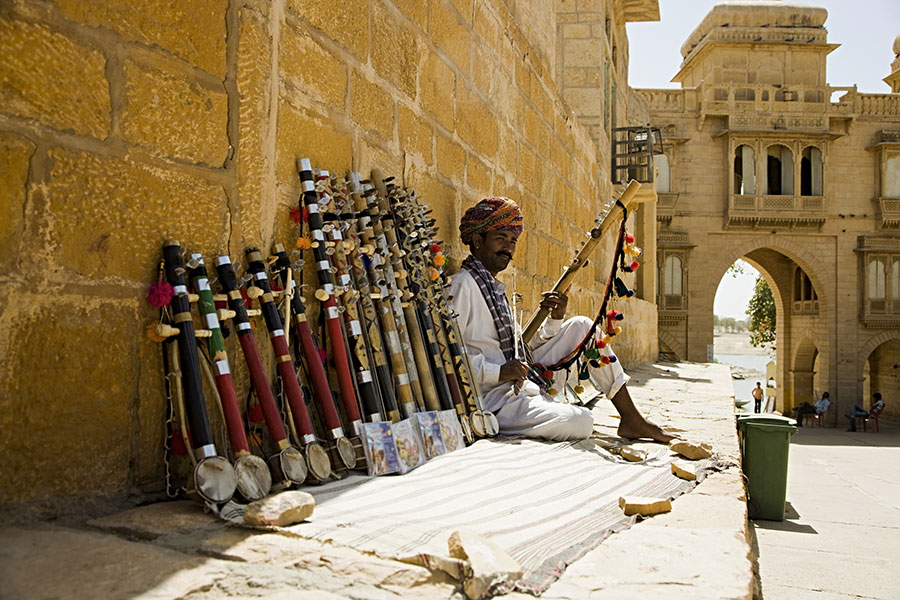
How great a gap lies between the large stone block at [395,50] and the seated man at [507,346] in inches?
31.6

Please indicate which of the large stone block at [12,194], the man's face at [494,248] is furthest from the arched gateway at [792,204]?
the large stone block at [12,194]

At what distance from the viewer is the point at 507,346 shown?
3990 mm

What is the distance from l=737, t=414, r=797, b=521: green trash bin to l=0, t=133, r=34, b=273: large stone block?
17.4ft

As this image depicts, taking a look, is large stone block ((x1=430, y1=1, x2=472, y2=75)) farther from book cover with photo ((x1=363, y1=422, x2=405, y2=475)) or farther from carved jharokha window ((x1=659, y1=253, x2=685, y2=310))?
carved jharokha window ((x1=659, y1=253, x2=685, y2=310))

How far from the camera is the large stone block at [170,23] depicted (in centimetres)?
194

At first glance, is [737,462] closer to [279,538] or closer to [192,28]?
A: [279,538]

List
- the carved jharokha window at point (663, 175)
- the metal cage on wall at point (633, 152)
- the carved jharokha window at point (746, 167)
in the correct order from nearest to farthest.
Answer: the metal cage on wall at point (633, 152), the carved jharokha window at point (746, 167), the carved jharokha window at point (663, 175)

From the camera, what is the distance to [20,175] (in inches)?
69.9

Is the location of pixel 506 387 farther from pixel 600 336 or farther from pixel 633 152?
pixel 633 152

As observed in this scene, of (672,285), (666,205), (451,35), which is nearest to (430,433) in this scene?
(451,35)

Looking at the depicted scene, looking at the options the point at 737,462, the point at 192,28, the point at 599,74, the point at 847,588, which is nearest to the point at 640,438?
the point at 737,462

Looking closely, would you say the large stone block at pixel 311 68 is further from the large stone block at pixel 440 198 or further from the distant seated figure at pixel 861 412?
the distant seated figure at pixel 861 412

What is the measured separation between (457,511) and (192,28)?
1551 mm

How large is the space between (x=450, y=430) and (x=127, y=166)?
165 cm
